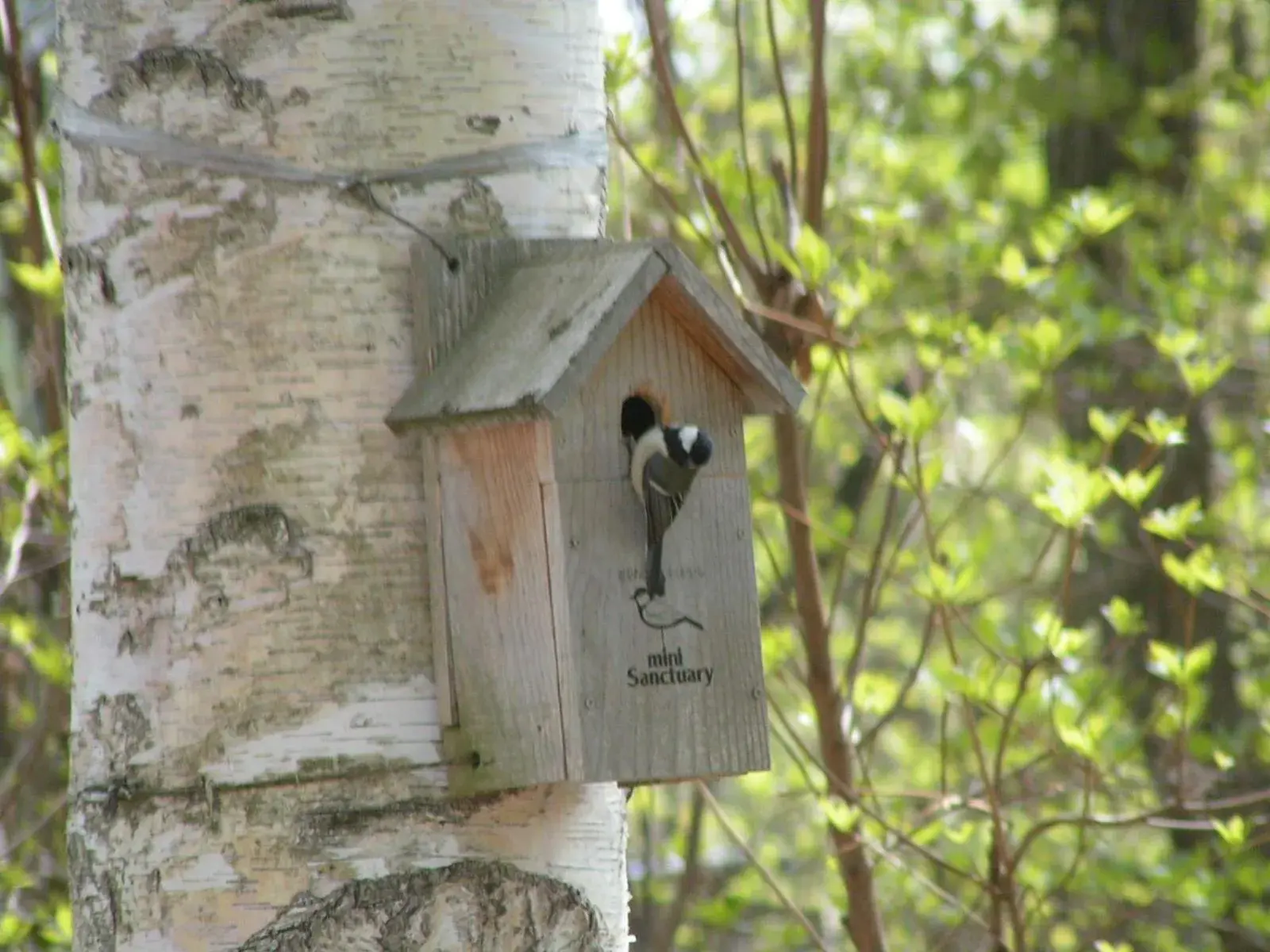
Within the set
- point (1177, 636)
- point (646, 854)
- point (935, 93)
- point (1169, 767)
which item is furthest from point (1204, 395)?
point (646, 854)

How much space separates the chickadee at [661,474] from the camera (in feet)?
5.37

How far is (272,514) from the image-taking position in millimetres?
1510

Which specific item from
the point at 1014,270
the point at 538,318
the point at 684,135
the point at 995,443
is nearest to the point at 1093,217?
the point at 1014,270

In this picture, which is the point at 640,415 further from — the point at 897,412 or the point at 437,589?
the point at 897,412

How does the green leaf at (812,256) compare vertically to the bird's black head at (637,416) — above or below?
above

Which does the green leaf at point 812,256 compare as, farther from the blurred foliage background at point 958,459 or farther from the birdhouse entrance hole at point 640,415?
the birdhouse entrance hole at point 640,415

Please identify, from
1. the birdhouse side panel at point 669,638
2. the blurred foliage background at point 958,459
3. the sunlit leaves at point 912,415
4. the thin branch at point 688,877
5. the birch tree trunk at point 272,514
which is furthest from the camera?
the thin branch at point 688,877

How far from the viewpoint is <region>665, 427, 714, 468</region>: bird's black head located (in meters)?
1.63

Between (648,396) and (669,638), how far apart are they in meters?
0.27

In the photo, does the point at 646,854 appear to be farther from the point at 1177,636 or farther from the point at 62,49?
the point at 62,49

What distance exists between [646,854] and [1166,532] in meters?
2.30

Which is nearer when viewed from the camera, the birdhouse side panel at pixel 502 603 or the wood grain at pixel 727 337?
the birdhouse side panel at pixel 502 603

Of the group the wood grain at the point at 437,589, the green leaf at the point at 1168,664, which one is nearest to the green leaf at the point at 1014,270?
the green leaf at the point at 1168,664

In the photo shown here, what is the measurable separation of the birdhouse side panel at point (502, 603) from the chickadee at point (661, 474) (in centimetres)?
11
